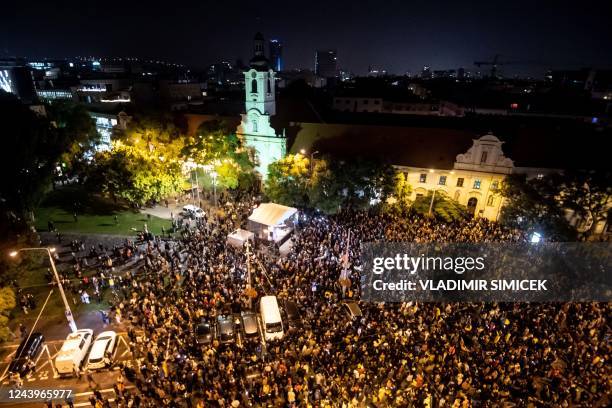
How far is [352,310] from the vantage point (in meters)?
19.2

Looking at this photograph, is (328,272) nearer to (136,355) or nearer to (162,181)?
(136,355)

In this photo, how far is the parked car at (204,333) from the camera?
56.2 ft

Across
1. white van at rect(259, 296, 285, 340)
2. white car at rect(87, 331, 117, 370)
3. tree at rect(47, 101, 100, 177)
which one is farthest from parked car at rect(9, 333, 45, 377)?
tree at rect(47, 101, 100, 177)

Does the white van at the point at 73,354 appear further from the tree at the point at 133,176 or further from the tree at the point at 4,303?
the tree at the point at 133,176

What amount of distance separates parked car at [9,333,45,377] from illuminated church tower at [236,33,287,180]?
27223 millimetres

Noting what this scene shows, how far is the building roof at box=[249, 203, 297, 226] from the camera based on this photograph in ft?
94.4

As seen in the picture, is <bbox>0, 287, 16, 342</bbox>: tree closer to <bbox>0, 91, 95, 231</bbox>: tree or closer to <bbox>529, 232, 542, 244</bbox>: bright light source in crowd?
<bbox>0, 91, 95, 231</bbox>: tree

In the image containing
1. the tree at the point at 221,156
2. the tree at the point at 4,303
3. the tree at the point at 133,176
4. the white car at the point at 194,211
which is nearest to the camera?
the tree at the point at 4,303

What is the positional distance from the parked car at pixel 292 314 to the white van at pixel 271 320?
0.61 metres

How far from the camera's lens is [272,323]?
18.0 metres

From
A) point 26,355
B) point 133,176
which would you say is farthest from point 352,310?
point 133,176

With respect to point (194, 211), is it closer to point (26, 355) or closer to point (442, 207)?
point (26, 355)

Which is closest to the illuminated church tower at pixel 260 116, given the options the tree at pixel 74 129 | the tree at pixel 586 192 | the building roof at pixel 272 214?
the building roof at pixel 272 214

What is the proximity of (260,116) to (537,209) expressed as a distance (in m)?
28.8
